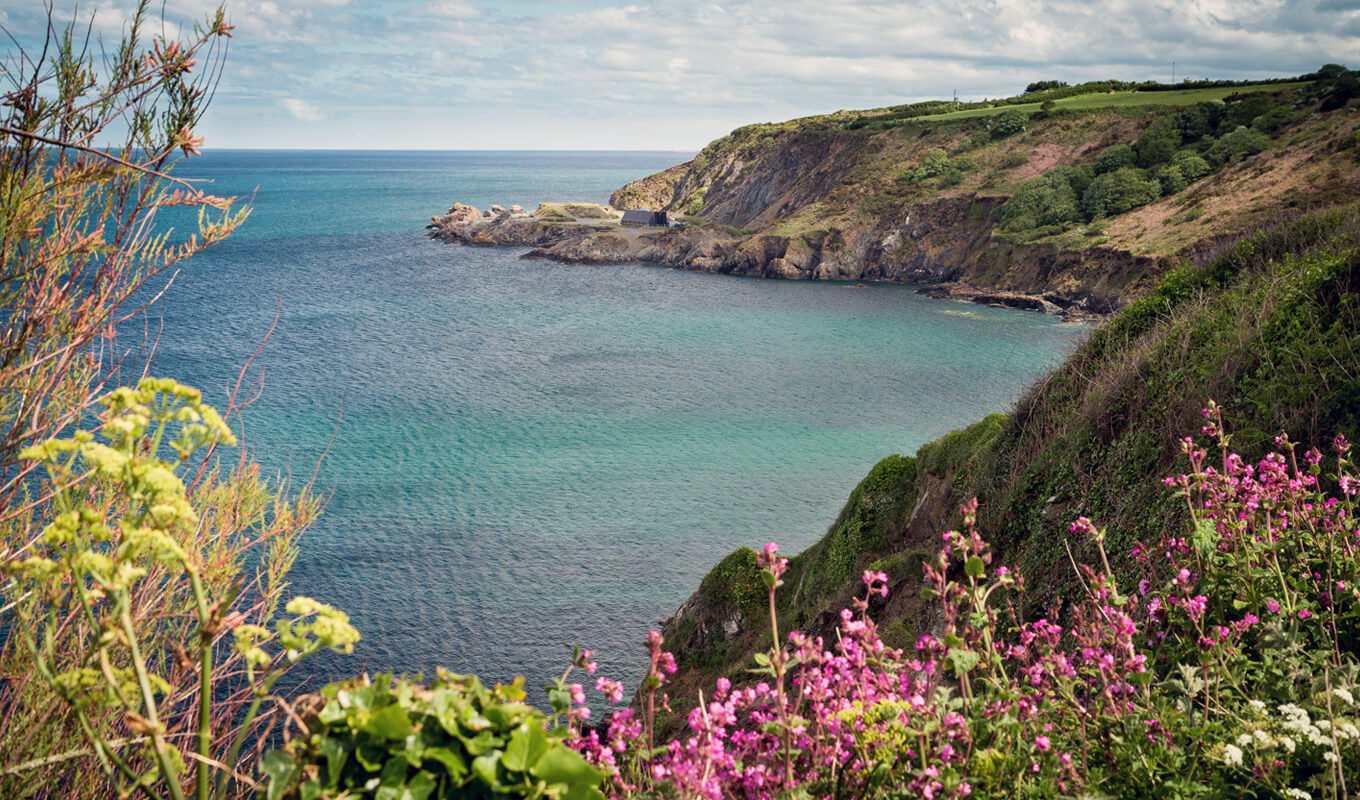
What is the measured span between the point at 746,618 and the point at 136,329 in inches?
2633

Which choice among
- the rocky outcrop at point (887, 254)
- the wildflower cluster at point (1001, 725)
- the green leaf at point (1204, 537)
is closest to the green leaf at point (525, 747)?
the wildflower cluster at point (1001, 725)

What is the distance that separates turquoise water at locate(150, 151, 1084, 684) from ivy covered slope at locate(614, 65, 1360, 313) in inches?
330

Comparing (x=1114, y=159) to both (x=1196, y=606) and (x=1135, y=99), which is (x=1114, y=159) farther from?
(x=1196, y=606)

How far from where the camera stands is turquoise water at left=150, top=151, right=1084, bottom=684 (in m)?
30.7

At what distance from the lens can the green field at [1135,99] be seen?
9444 cm

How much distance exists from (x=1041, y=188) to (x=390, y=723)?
324ft

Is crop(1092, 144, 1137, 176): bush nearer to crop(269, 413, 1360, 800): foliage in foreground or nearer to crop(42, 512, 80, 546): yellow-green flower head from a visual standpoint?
crop(269, 413, 1360, 800): foliage in foreground

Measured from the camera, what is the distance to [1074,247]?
78312 mm

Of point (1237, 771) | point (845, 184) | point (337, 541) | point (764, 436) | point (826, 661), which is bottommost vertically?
point (337, 541)

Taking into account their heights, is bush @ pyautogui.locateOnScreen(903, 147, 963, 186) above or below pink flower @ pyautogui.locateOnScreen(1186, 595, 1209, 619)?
above

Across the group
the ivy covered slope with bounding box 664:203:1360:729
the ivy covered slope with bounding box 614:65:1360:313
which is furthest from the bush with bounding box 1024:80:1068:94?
the ivy covered slope with bounding box 664:203:1360:729

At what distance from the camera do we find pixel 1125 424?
13.1 m

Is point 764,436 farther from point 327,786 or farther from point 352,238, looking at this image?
point 352,238

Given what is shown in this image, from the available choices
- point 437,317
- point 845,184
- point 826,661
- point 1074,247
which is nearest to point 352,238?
point 437,317
